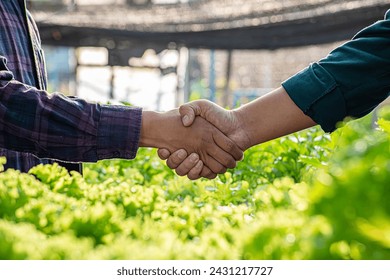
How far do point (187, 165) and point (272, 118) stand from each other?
38 centimetres

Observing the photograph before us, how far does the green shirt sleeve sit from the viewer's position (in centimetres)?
244

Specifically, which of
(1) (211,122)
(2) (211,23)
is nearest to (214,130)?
A: (1) (211,122)

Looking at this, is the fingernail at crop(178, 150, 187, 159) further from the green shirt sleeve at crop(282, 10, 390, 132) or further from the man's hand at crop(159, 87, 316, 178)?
the green shirt sleeve at crop(282, 10, 390, 132)

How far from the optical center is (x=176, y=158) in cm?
273

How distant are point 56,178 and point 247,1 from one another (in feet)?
30.4

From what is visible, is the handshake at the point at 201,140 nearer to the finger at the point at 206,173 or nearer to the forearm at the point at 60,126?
the finger at the point at 206,173

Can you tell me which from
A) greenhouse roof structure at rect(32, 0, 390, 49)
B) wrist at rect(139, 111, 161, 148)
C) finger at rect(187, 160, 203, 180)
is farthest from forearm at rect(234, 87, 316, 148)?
greenhouse roof structure at rect(32, 0, 390, 49)

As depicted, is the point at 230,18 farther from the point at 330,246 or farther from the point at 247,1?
the point at 330,246

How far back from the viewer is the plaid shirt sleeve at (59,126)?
87.8 inches

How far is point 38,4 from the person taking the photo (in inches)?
426

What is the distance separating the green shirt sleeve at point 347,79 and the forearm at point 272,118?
61 mm

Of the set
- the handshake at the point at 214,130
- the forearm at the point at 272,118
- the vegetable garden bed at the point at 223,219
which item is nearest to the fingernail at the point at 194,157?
the handshake at the point at 214,130

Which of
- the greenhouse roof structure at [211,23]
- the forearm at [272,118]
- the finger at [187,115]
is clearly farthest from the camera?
the greenhouse roof structure at [211,23]
